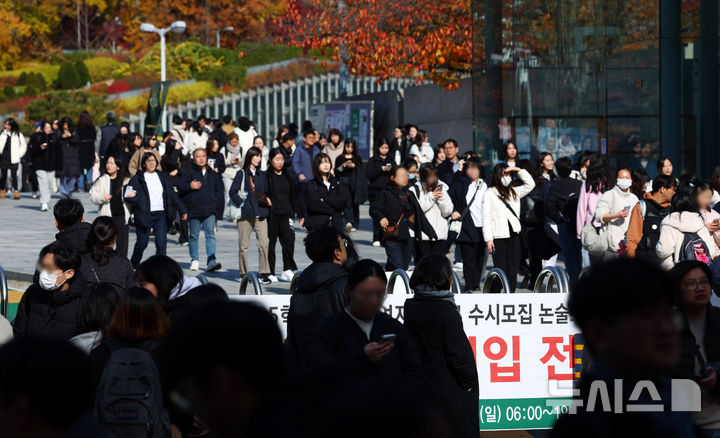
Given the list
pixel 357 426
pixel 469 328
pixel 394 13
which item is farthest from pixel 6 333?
pixel 394 13

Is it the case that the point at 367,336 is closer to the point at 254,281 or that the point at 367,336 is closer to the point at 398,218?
the point at 254,281

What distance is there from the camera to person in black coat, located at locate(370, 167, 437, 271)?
13648 millimetres

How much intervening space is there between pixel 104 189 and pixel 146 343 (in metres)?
10.4

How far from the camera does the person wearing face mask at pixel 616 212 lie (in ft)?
38.9

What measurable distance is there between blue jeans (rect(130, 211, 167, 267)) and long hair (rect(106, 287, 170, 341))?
9890 mm

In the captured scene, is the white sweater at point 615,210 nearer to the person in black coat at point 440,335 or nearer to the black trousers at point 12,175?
the person in black coat at point 440,335

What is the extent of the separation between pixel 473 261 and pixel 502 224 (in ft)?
3.05

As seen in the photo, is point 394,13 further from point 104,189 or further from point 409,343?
point 409,343

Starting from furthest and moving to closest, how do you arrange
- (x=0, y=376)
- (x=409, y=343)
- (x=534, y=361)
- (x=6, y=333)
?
1. (x=534, y=361)
2. (x=6, y=333)
3. (x=409, y=343)
4. (x=0, y=376)

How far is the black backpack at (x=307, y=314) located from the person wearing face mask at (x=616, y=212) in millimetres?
5771

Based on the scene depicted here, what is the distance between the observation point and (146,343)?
207 inches

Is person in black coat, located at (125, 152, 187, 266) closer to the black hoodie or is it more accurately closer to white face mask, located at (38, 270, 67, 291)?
white face mask, located at (38, 270, 67, 291)

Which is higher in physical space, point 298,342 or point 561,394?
point 298,342

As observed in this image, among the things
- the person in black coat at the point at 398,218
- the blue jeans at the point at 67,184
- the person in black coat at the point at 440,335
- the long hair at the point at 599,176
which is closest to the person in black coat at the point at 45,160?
the blue jeans at the point at 67,184
